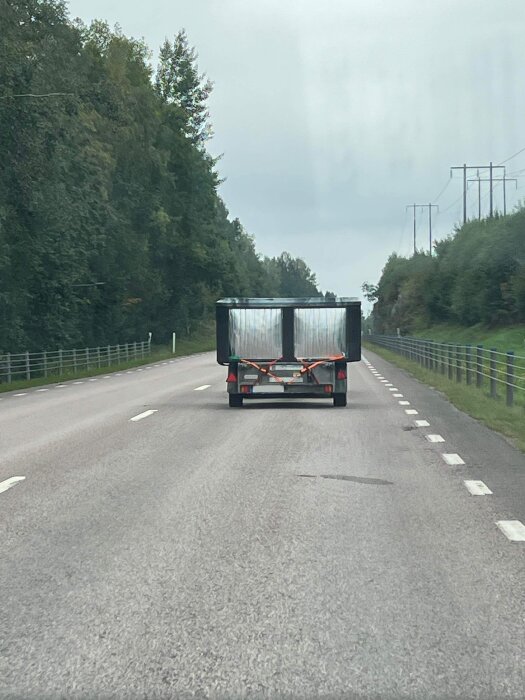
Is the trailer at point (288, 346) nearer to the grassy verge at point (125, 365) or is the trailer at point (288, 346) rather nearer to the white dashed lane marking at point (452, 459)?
the white dashed lane marking at point (452, 459)

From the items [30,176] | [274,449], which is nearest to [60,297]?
[30,176]

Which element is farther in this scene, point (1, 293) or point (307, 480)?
point (1, 293)

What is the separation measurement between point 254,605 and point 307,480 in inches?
201

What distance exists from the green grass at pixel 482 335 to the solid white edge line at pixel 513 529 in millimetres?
Result: 61640

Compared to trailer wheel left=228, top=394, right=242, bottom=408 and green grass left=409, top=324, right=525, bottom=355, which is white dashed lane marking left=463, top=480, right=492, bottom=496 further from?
green grass left=409, top=324, right=525, bottom=355

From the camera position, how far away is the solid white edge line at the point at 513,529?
8.09 m

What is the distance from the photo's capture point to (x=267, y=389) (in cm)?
2211

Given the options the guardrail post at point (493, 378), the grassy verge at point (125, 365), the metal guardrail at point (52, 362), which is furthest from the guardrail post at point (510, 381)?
the metal guardrail at point (52, 362)

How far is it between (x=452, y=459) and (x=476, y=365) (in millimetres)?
14234

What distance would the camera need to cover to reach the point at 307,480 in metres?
11.2

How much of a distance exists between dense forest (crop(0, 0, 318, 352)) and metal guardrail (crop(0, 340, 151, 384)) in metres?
1.55

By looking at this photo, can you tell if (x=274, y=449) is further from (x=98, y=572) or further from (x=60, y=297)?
(x=60, y=297)

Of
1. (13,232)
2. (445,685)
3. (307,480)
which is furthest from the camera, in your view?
(13,232)

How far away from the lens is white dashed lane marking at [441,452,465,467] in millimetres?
12570
